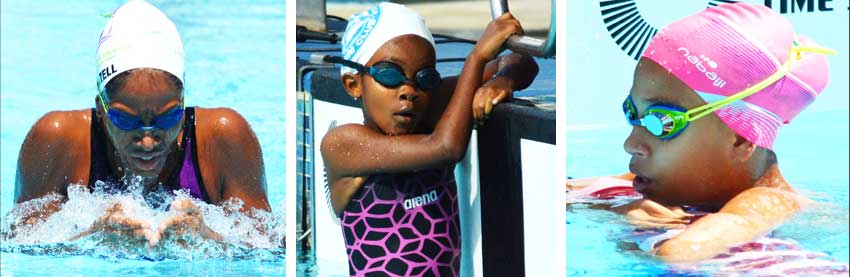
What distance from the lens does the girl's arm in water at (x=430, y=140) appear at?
426cm

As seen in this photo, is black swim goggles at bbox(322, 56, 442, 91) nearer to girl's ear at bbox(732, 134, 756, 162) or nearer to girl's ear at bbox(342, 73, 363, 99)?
girl's ear at bbox(342, 73, 363, 99)

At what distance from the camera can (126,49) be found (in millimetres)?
4777

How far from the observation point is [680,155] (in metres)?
4.06

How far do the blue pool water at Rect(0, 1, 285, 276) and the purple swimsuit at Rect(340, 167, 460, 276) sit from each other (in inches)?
21.3

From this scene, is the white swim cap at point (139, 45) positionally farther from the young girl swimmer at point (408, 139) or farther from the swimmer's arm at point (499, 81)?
the swimmer's arm at point (499, 81)

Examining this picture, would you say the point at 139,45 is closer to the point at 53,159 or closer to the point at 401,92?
the point at 53,159

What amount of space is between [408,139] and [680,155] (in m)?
0.82

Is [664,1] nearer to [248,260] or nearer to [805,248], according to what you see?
[805,248]

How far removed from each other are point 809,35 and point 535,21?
94 centimetres

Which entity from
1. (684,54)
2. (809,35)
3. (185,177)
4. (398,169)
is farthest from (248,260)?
(809,35)

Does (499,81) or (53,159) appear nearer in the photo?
(499,81)

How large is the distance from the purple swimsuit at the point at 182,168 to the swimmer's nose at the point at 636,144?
1.55 meters

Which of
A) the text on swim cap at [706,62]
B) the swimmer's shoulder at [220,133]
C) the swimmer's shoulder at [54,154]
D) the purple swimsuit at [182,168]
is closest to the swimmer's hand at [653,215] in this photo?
the text on swim cap at [706,62]

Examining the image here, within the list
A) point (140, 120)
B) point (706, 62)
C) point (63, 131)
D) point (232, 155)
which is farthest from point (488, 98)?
point (63, 131)
